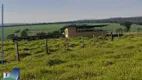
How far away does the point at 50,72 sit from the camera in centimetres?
1222

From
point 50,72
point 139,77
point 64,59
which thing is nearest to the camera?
point 139,77

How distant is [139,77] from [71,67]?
420cm

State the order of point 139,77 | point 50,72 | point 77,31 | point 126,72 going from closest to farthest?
point 139,77, point 126,72, point 50,72, point 77,31

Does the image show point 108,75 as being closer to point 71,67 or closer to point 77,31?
point 71,67

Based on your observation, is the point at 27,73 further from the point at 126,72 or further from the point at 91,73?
the point at 126,72

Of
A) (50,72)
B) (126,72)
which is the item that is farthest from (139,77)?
(50,72)

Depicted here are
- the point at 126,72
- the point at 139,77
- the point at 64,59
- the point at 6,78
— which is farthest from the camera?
the point at 64,59

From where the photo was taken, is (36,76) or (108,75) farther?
(36,76)

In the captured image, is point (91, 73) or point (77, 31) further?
point (77, 31)

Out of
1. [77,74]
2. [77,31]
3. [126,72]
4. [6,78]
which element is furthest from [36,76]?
[77,31]

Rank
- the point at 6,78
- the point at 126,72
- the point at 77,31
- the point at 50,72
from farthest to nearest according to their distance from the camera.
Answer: the point at 77,31, the point at 50,72, the point at 126,72, the point at 6,78

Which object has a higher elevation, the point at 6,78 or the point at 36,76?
the point at 6,78

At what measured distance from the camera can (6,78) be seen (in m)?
7.51

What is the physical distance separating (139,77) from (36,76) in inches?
151
